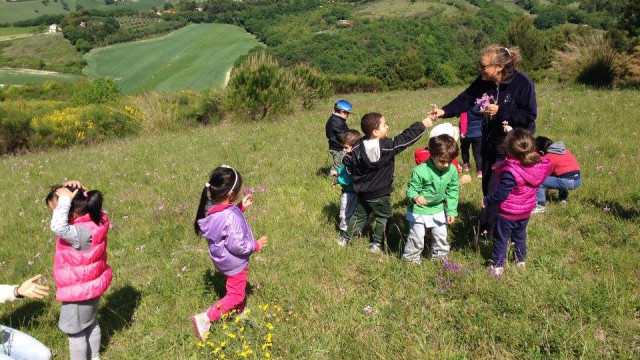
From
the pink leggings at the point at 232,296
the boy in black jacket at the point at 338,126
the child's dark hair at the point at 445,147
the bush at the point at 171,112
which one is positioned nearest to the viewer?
the pink leggings at the point at 232,296

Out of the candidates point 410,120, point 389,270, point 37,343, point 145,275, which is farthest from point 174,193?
point 410,120

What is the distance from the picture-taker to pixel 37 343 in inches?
137

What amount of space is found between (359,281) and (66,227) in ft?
9.46

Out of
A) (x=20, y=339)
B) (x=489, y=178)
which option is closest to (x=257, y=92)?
(x=489, y=178)

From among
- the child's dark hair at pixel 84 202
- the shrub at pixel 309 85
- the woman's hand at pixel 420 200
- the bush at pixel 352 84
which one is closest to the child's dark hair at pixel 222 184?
the child's dark hair at pixel 84 202

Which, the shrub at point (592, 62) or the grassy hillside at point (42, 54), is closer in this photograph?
the shrub at point (592, 62)

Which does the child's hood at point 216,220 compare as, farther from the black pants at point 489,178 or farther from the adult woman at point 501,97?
the black pants at point 489,178

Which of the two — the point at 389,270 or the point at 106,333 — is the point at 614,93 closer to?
the point at 389,270

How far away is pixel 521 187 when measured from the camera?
13.4 ft

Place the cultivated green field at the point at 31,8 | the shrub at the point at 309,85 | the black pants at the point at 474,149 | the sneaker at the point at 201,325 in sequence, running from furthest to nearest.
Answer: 1. the cultivated green field at the point at 31,8
2. the shrub at the point at 309,85
3. the black pants at the point at 474,149
4. the sneaker at the point at 201,325

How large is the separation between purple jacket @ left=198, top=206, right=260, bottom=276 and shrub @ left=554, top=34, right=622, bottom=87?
1764 cm

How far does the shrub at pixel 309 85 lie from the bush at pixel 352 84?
48.6 feet

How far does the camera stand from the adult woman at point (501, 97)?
432 centimetres

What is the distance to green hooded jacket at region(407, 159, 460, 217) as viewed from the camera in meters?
4.43
